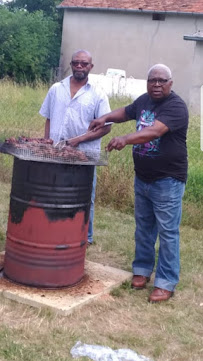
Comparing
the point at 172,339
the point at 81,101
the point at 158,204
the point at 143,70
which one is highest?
the point at 143,70

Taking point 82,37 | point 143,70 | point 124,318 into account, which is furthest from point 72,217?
point 82,37

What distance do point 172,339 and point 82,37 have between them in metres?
24.0

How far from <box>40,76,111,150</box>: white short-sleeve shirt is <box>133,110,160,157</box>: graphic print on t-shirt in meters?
0.79

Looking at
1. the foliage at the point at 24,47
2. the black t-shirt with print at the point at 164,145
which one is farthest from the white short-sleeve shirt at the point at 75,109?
the foliage at the point at 24,47

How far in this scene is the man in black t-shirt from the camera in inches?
195

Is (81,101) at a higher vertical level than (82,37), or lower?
lower

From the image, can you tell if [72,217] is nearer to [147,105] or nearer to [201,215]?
[147,105]

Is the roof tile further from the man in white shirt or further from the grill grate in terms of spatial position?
the grill grate

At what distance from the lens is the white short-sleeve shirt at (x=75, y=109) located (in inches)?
230

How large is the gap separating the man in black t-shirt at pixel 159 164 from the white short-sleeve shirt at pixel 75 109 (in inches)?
12.6

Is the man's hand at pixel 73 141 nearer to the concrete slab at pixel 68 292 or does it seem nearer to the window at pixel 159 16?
the concrete slab at pixel 68 292

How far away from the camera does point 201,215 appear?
316 inches

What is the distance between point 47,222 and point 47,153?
1.84ft

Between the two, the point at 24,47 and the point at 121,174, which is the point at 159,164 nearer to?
the point at 121,174
